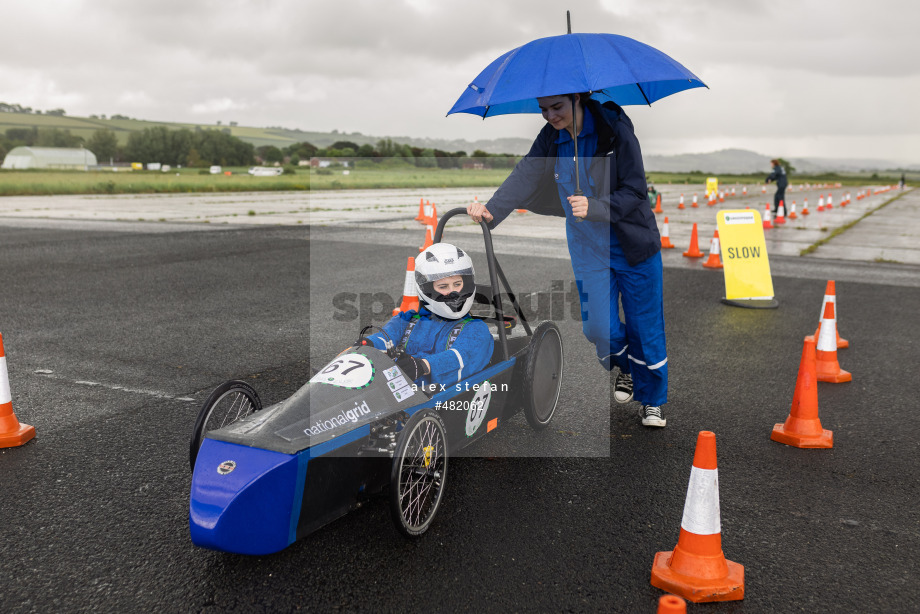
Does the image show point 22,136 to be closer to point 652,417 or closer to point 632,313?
point 632,313

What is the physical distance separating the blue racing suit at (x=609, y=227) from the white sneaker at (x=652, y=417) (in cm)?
5

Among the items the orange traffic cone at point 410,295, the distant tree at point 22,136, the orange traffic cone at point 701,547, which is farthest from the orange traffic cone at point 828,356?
the distant tree at point 22,136

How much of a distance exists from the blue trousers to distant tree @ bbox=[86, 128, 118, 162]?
127793 millimetres

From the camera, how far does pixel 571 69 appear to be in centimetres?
374

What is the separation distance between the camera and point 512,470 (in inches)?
156

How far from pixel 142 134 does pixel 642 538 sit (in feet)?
406

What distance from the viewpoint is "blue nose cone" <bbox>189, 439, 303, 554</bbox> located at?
8.93 ft

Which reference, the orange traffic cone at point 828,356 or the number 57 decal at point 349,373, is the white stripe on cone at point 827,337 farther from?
the number 57 decal at point 349,373

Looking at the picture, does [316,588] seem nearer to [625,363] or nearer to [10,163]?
[625,363]

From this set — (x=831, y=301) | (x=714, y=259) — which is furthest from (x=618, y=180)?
(x=714, y=259)

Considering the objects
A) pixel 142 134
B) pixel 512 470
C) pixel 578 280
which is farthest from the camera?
pixel 142 134

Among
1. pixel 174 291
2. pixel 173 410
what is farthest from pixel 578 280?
pixel 174 291

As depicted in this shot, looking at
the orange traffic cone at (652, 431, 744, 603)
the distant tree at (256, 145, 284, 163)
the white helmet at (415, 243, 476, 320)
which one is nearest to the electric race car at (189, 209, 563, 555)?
the white helmet at (415, 243, 476, 320)

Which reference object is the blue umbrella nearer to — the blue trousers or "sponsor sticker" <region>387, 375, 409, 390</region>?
the blue trousers
